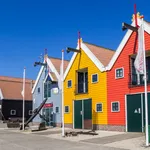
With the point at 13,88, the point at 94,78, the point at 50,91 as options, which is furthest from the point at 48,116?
the point at 13,88

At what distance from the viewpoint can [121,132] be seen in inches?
881

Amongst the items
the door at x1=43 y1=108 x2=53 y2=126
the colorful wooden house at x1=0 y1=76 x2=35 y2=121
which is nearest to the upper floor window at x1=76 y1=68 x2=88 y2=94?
the door at x1=43 y1=108 x2=53 y2=126

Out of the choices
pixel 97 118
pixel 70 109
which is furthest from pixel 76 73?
pixel 97 118

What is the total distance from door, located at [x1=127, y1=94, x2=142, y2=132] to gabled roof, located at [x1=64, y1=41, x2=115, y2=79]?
174 inches

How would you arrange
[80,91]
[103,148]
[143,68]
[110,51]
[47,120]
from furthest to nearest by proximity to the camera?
[47,120], [110,51], [80,91], [143,68], [103,148]

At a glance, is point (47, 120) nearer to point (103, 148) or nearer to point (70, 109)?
point (70, 109)

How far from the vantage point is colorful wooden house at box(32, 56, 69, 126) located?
104ft

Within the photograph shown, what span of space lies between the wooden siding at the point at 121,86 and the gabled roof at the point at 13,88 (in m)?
27.0

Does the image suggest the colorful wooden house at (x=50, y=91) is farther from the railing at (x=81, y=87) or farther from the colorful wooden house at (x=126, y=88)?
the colorful wooden house at (x=126, y=88)

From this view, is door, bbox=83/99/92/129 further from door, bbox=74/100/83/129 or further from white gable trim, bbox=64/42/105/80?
white gable trim, bbox=64/42/105/80

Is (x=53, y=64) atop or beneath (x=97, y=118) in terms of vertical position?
atop

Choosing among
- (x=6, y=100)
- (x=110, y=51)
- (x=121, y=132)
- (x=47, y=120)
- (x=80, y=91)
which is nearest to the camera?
(x=121, y=132)

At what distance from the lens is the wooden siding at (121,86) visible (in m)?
22.8

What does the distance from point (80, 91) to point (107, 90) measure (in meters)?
4.57
